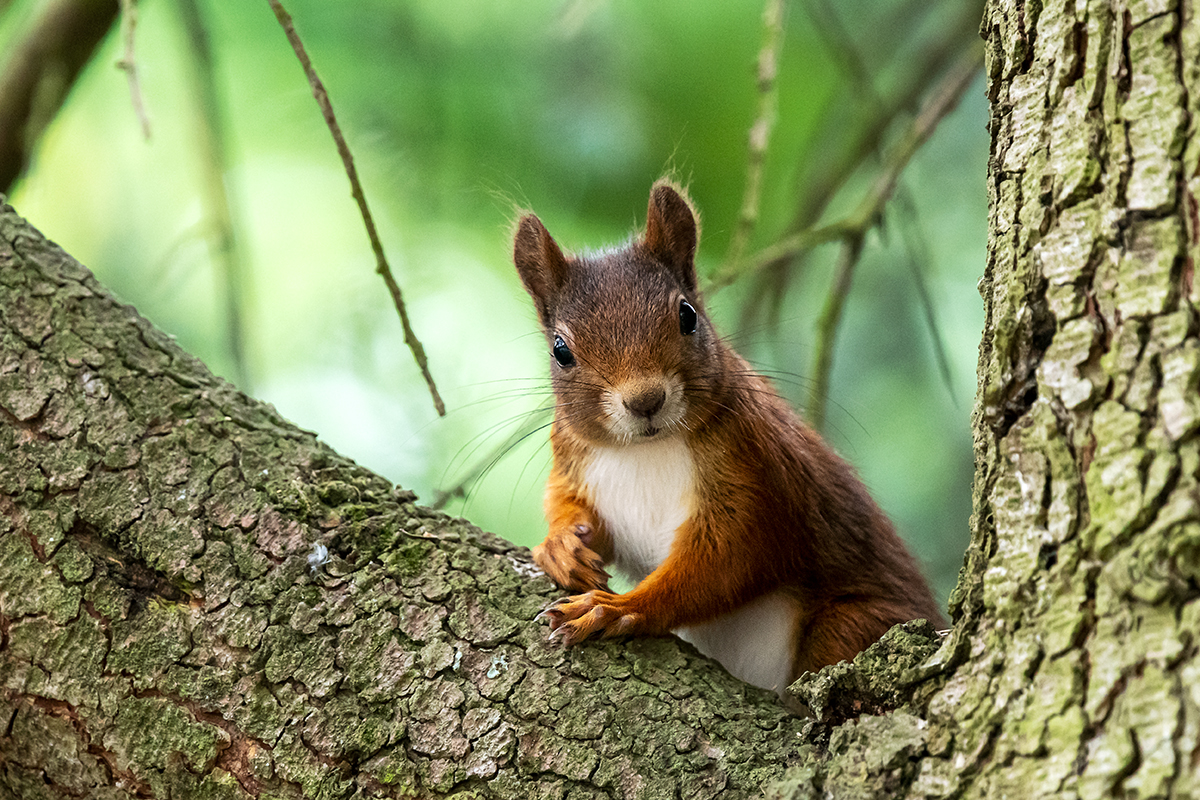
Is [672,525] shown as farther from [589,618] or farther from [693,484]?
[589,618]

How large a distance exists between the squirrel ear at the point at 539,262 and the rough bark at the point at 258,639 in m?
0.84

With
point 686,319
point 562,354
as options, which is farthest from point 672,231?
point 562,354

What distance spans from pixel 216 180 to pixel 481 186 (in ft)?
3.05

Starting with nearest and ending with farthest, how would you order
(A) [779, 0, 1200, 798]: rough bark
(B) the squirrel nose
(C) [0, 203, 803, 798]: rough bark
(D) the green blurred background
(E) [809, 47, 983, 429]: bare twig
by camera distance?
(A) [779, 0, 1200, 798]: rough bark, (C) [0, 203, 803, 798]: rough bark, (B) the squirrel nose, (E) [809, 47, 983, 429]: bare twig, (D) the green blurred background

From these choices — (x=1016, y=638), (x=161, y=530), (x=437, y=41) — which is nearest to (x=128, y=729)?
(x=161, y=530)

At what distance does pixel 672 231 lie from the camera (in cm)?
266

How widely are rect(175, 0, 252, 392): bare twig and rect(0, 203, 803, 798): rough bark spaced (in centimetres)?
87

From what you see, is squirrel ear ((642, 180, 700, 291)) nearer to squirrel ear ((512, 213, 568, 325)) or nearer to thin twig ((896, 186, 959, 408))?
squirrel ear ((512, 213, 568, 325))

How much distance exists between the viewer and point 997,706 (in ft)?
4.20

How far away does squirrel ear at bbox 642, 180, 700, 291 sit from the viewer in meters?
2.62

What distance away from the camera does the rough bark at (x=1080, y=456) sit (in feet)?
3.68

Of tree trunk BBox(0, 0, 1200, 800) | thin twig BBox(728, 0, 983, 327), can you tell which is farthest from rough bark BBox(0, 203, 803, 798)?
thin twig BBox(728, 0, 983, 327)

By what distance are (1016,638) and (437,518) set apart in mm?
1139

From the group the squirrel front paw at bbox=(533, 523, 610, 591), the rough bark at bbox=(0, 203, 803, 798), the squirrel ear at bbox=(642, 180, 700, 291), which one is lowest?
the rough bark at bbox=(0, 203, 803, 798)
